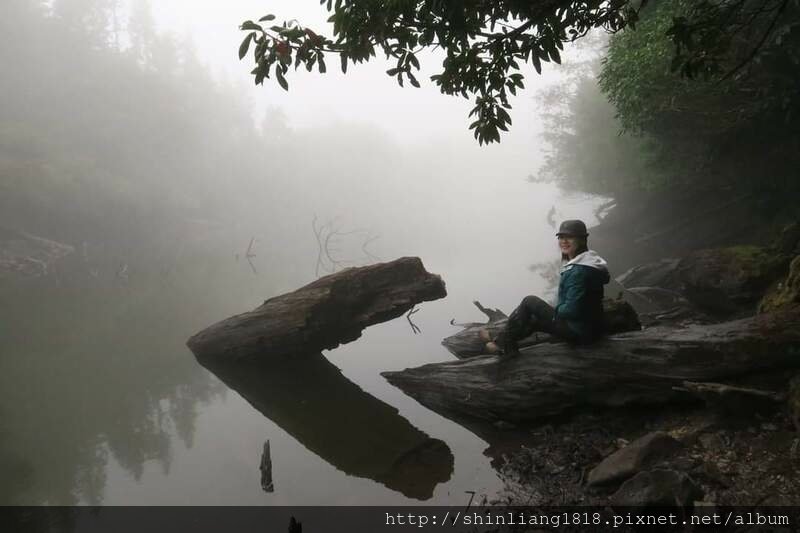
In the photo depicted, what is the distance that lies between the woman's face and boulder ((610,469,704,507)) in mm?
2967

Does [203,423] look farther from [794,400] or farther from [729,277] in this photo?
[729,277]

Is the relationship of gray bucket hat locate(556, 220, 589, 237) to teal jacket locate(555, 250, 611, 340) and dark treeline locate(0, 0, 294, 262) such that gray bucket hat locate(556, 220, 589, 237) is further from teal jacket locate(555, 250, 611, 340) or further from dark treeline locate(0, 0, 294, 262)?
dark treeline locate(0, 0, 294, 262)

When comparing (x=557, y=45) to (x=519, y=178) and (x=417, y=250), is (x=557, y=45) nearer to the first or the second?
(x=417, y=250)

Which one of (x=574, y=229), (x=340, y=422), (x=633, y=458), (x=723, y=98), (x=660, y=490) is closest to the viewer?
(x=660, y=490)

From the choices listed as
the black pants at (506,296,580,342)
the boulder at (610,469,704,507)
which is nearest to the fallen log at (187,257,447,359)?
the black pants at (506,296,580,342)

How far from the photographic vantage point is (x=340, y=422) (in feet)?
25.5

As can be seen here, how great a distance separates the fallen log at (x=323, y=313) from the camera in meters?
10.2

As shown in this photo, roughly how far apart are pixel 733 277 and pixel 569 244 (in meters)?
7.48

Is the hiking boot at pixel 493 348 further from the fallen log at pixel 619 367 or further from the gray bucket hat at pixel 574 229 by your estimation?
the gray bucket hat at pixel 574 229

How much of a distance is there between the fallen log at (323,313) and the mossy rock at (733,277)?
6.95 meters

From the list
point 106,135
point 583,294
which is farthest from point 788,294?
point 106,135

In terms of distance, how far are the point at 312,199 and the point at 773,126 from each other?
58.7 m

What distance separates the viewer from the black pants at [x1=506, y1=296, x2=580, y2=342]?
6449 millimetres

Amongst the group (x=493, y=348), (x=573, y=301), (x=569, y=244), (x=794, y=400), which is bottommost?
(x=794, y=400)
